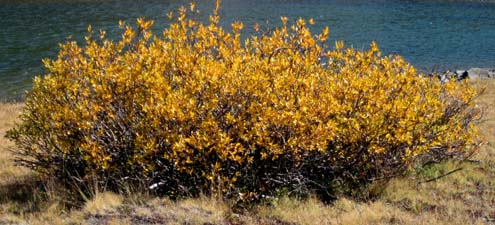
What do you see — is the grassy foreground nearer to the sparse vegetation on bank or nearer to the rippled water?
the sparse vegetation on bank

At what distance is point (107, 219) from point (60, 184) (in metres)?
1.53

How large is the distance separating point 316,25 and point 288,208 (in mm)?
34689

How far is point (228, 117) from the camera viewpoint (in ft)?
20.8

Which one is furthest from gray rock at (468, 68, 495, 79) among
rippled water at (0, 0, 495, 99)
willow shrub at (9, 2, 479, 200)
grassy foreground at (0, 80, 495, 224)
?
willow shrub at (9, 2, 479, 200)

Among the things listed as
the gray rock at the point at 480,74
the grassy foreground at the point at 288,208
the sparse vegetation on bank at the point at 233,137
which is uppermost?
the sparse vegetation on bank at the point at 233,137

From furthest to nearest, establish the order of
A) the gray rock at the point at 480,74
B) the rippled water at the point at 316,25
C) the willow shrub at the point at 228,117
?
the rippled water at the point at 316,25
the gray rock at the point at 480,74
the willow shrub at the point at 228,117

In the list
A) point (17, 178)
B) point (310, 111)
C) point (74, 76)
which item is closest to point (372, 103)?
point (310, 111)

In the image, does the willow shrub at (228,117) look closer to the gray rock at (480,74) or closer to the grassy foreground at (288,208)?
the grassy foreground at (288,208)

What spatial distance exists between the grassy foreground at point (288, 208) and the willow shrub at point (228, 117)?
29 centimetres

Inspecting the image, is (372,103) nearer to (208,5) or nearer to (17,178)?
(17,178)

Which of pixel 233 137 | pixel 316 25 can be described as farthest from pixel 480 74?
pixel 233 137

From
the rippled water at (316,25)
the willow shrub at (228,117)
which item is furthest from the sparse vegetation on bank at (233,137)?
the rippled water at (316,25)

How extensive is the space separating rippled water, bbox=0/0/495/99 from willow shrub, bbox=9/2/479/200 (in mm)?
14555

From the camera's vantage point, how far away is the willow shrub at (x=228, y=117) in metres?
6.59
